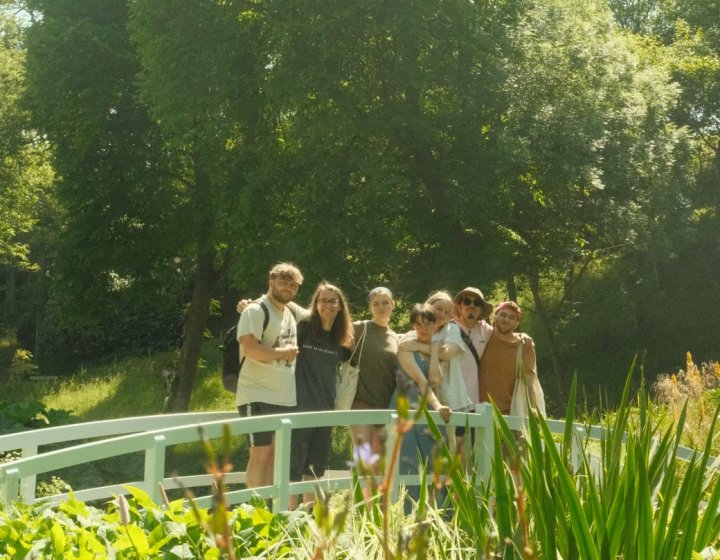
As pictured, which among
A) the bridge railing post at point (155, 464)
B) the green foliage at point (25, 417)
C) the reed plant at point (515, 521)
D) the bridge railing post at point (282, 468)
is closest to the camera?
the reed plant at point (515, 521)

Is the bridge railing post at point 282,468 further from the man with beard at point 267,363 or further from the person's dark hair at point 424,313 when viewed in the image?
the person's dark hair at point 424,313

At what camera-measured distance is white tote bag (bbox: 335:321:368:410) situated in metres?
6.90

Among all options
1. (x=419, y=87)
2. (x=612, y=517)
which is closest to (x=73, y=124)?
(x=419, y=87)

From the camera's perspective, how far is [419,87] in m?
20.1

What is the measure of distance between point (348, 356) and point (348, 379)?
14 cm

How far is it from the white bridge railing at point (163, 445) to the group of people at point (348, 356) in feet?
1.22

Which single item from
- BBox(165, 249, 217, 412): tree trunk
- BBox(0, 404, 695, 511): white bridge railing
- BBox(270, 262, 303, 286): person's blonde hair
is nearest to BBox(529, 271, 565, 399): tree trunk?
BBox(165, 249, 217, 412): tree trunk

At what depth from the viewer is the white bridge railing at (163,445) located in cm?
396

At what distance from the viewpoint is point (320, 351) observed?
22.4 feet

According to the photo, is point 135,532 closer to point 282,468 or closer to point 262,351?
point 282,468

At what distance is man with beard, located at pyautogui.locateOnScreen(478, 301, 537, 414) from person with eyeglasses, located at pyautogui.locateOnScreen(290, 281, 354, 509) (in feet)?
2.97

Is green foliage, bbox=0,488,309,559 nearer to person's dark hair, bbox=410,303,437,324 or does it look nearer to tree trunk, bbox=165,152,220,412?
person's dark hair, bbox=410,303,437,324

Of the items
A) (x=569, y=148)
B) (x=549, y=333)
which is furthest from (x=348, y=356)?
(x=549, y=333)

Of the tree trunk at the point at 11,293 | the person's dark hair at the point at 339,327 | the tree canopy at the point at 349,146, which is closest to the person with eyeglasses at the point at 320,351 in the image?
the person's dark hair at the point at 339,327
